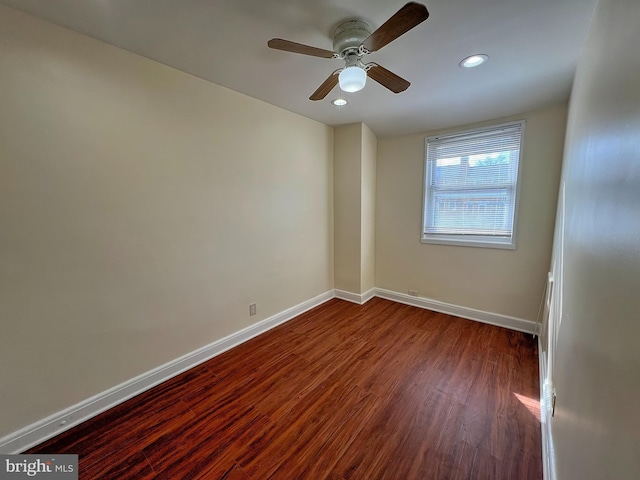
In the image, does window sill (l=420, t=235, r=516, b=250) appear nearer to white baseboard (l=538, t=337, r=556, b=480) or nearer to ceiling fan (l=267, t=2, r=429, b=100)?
white baseboard (l=538, t=337, r=556, b=480)

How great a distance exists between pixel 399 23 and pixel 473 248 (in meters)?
2.63

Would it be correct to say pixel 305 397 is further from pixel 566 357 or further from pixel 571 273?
pixel 571 273

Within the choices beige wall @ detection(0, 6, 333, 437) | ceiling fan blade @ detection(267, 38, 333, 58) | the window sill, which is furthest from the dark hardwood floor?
ceiling fan blade @ detection(267, 38, 333, 58)

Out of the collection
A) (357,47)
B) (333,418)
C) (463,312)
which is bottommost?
(333,418)

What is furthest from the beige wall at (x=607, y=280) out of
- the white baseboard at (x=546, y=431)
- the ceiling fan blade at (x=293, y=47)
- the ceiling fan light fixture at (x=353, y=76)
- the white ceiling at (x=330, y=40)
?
the ceiling fan blade at (x=293, y=47)

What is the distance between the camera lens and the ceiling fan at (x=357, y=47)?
1.24 meters

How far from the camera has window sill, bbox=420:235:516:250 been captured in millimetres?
2861

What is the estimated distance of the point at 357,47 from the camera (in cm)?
155

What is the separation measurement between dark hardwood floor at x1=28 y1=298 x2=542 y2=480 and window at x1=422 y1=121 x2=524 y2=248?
1211mm

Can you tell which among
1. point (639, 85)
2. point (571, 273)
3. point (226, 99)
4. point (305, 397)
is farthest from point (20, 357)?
point (571, 273)

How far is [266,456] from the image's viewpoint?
1.48 m

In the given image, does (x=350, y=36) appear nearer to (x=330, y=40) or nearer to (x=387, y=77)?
(x=330, y=40)

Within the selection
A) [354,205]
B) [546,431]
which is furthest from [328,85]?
[546,431]

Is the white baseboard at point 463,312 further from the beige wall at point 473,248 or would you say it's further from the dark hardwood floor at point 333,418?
the dark hardwood floor at point 333,418
